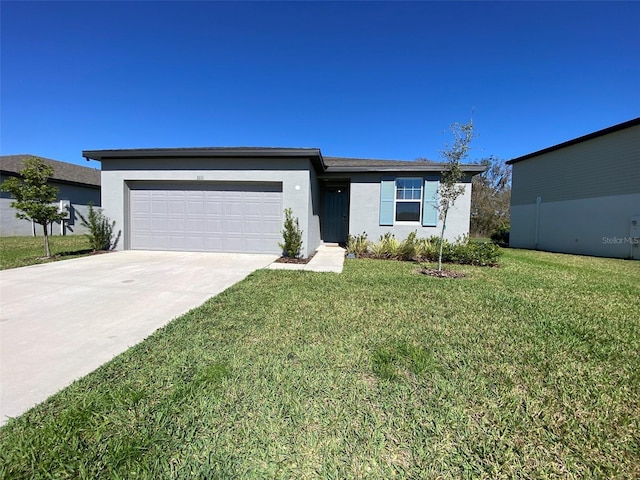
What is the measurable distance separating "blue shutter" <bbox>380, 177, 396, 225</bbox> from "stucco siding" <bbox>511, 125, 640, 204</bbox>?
987 centimetres

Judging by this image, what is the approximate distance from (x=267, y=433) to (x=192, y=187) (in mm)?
9222

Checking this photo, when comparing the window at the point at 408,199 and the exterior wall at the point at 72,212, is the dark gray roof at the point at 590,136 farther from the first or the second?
the exterior wall at the point at 72,212

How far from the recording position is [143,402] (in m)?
2.08

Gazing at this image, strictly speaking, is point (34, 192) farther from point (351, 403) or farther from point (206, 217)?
point (351, 403)

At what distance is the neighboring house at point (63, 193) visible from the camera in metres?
14.0

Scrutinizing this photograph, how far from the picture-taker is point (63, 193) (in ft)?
55.2

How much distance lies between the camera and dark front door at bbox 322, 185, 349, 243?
12906 millimetres

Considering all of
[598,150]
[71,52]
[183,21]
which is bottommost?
[598,150]

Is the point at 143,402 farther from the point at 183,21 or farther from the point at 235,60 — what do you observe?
the point at 235,60

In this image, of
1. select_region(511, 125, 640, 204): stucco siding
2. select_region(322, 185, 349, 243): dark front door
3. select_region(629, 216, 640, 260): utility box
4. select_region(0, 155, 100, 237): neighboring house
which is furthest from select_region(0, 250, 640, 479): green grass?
select_region(0, 155, 100, 237): neighboring house

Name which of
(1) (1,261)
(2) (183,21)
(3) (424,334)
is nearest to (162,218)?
(1) (1,261)

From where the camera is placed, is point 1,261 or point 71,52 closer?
point 1,261

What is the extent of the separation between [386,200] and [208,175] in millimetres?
6719

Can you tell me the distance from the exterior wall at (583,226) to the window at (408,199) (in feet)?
29.1
